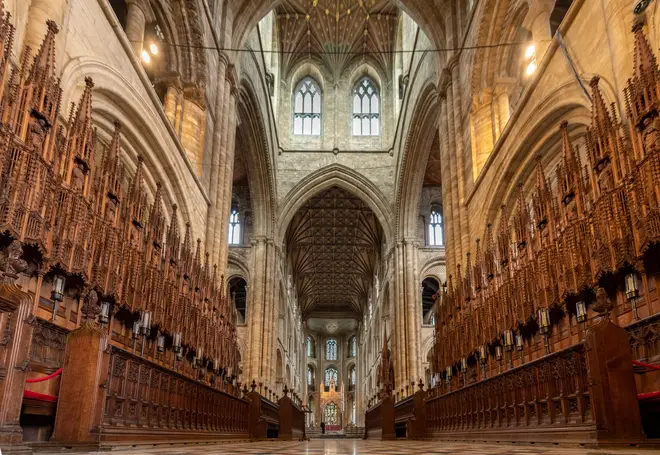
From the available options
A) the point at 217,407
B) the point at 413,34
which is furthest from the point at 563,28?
the point at 413,34

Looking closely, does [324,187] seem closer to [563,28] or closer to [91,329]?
[563,28]

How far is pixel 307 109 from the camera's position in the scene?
1083 inches

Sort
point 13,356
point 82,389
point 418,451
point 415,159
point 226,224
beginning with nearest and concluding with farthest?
point 13,356 → point 82,389 → point 418,451 → point 226,224 → point 415,159

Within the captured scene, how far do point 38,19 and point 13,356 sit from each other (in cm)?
437

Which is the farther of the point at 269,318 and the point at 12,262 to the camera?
the point at 269,318

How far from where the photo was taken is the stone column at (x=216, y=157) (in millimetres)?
13430

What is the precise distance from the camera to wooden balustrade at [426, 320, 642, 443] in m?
4.16

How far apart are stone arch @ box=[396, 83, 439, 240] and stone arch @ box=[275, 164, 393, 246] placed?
3.63ft

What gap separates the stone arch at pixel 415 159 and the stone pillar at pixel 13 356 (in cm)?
1579

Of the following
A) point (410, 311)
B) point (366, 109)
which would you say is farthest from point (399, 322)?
point (366, 109)

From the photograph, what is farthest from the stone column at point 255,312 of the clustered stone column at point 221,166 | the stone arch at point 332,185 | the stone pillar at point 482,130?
the stone pillar at point 482,130

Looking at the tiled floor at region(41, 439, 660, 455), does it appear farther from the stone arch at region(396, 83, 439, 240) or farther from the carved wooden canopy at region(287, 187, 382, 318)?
the carved wooden canopy at region(287, 187, 382, 318)

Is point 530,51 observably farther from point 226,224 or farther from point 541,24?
point 226,224

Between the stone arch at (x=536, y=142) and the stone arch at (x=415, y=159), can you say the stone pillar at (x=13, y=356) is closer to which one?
the stone arch at (x=536, y=142)
